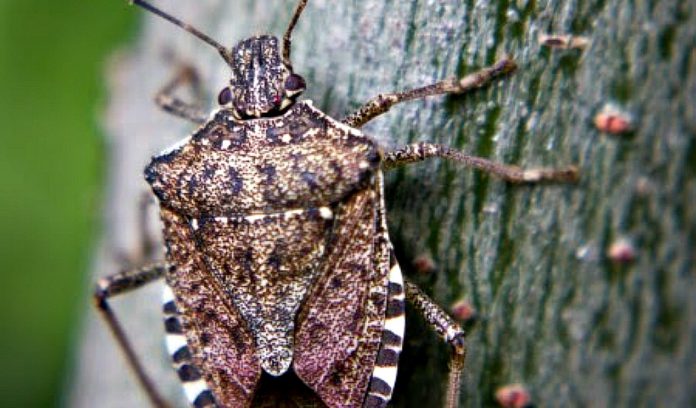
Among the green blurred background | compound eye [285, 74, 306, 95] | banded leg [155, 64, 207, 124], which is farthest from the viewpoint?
the green blurred background

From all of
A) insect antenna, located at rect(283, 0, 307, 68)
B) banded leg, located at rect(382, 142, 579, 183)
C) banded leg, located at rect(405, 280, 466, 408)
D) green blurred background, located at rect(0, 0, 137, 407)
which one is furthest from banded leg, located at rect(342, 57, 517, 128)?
green blurred background, located at rect(0, 0, 137, 407)

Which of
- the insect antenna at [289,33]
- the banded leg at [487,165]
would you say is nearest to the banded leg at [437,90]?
the banded leg at [487,165]

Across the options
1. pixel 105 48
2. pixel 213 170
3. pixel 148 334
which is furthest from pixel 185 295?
pixel 105 48

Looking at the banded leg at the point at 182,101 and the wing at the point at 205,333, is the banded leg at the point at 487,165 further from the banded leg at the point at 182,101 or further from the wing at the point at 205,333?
the banded leg at the point at 182,101

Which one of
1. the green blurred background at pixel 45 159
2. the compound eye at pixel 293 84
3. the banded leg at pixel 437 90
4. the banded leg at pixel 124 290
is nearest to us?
the banded leg at pixel 437 90

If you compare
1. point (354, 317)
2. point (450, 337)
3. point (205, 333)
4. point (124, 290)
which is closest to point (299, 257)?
point (354, 317)

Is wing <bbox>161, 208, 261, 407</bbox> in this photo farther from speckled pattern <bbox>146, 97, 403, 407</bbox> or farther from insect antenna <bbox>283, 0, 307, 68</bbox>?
insect antenna <bbox>283, 0, 307, 68</bbox>

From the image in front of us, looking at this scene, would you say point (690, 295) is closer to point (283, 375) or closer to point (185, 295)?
point (283, 375)

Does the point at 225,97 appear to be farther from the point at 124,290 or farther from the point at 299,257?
the point at 124,290
